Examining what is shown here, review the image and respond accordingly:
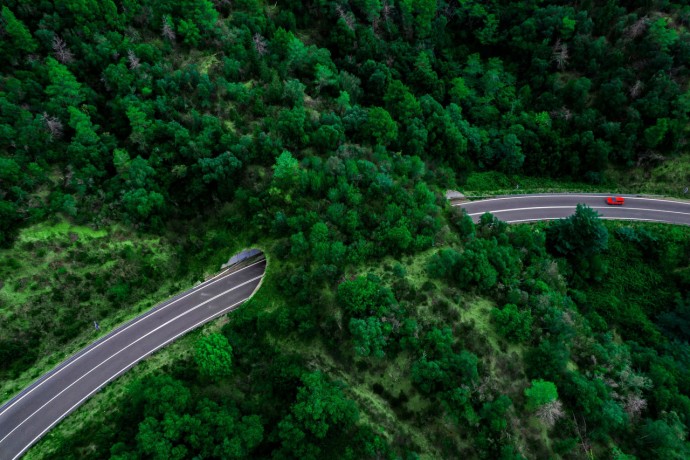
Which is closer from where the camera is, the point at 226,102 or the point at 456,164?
the point at 226,102

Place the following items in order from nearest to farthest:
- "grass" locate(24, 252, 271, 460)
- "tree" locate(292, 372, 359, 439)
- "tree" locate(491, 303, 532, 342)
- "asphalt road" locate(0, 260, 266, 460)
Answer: "tree" locate(292, 372, 359, 439), "grass" locate(24, 252, 271, 460), "asphalt road" locate(0, 260, 266, 460), "tree" locate(491, 303, 532, 342)

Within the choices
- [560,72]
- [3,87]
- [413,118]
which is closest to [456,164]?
[413,118]

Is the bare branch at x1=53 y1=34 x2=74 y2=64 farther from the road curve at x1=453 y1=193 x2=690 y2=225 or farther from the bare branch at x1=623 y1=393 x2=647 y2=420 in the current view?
the bare branch at x1=623 y1=393 x2=647 y2=420

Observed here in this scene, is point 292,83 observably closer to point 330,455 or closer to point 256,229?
point 256,229

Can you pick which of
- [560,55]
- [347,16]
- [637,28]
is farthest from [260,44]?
[637,28]

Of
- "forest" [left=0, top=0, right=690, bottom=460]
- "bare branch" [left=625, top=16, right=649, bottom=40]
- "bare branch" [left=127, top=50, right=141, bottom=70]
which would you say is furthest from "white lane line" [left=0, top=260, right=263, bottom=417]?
"bare branch" [left=625, top=16, right=649, bottom=40]

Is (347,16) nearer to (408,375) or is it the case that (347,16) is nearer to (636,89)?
(636,89)
